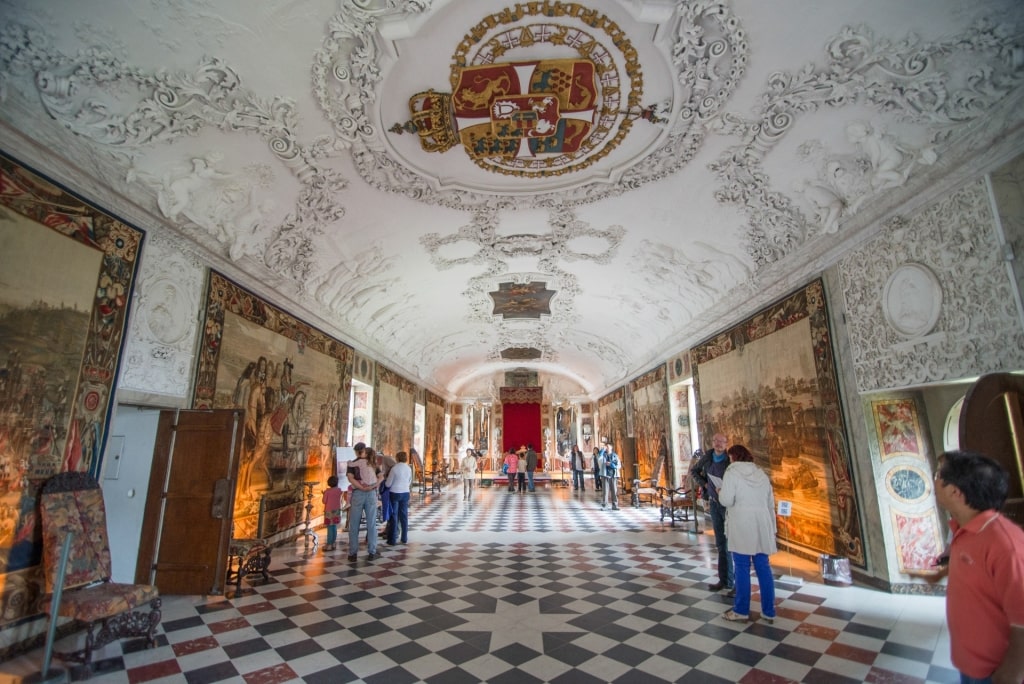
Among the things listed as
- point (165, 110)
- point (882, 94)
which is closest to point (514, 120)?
point (165, 110)

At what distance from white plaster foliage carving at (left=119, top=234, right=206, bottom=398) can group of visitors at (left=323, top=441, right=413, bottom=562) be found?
9.61 ft

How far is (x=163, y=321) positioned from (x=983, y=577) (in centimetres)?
837

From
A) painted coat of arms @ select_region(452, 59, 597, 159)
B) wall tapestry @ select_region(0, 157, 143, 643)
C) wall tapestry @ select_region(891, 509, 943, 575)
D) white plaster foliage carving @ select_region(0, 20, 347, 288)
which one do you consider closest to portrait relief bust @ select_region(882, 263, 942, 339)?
wall tapestry @ select_region(891, 509, 943, 575)

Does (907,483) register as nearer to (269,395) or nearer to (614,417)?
(269,395)

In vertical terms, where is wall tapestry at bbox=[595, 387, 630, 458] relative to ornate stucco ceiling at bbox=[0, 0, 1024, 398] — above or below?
below

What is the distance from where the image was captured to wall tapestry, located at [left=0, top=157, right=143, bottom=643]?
4453 mm

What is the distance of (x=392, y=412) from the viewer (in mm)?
16500

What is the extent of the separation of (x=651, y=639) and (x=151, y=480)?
672 cm

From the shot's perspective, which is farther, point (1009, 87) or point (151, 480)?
point (151, 480)


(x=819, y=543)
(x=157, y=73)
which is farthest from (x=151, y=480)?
(x=819, y=543)

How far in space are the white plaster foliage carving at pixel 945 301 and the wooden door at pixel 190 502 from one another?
907 cm

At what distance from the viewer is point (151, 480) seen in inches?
250

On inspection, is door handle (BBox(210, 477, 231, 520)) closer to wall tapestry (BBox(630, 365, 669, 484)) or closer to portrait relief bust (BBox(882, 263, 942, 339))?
portrait relief bust (BBox(882, 263, 942, 339))

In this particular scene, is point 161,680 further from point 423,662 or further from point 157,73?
point 157,73
